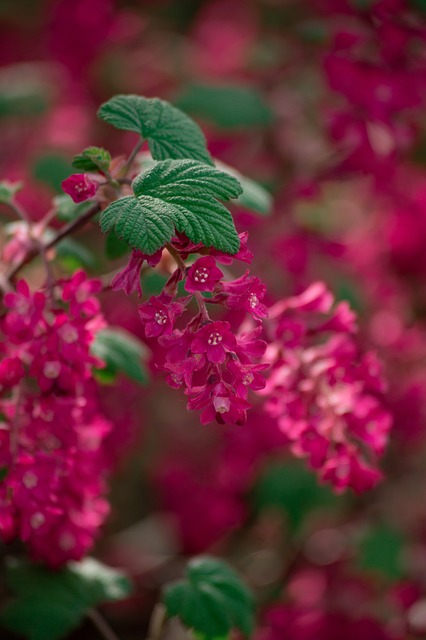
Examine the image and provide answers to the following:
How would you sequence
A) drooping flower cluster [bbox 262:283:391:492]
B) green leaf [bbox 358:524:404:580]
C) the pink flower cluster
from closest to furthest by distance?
drooping flower cluster [bbox 262:283:391:492] → the pink flower cluster → green leaf [bbox 358:524:404:580]

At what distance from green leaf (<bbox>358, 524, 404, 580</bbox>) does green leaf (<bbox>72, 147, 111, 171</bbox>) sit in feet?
3.87

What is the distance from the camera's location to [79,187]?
773 millimetres

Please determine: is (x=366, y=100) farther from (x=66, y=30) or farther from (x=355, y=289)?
(x=66, y=30)

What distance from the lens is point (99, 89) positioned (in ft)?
7.87

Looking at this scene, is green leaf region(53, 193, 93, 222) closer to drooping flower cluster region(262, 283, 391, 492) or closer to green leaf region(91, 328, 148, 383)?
green leaf region(91, 328, 148, 383)

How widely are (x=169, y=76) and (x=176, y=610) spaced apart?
5.71ft

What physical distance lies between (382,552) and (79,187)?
4.05 feet

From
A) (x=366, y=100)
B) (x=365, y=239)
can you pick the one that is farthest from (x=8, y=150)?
(x=366, y=100)

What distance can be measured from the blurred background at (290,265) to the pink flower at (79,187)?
0.36 meters

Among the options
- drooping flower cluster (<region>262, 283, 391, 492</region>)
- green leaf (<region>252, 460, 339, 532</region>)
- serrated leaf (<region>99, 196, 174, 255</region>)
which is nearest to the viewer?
serrated leaf (<region>99, 196, 174, 255</region>)

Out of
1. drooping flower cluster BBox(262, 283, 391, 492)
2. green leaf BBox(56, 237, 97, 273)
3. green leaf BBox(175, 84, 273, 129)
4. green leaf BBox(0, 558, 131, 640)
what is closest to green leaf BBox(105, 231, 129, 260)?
green leaf BBox(56, 237, 97, 273)

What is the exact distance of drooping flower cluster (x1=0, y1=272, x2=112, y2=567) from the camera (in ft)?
2.79

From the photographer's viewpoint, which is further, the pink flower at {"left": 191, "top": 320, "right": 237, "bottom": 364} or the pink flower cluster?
the pink flower cluster

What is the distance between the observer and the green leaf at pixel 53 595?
108 cm
